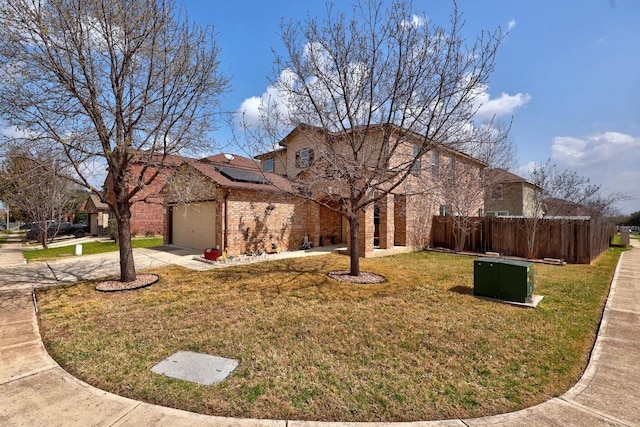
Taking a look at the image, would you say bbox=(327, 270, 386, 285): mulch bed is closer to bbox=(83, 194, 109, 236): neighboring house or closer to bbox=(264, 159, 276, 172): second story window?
bbox=(264, 159, 276, 172): second story window

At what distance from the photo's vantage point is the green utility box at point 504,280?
630 centimetres

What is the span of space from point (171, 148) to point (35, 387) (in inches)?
239

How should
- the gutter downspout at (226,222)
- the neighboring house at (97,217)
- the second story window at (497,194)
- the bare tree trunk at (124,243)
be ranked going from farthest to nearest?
the neighboring house at (97,217), the second story window at (497,194), the gutter downspout at (226,222), the bare tree trunk at (124,243)

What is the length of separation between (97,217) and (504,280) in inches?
1231

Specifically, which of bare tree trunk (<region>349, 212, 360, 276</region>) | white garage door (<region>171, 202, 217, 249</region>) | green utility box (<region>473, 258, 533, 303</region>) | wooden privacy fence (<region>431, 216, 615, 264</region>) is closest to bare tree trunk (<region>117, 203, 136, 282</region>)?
white garage door (<region>171, 202, 217, 249</region>)

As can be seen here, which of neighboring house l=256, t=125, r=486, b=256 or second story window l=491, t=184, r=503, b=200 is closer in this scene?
neighboring house l=256, t=125, r=486, b=256

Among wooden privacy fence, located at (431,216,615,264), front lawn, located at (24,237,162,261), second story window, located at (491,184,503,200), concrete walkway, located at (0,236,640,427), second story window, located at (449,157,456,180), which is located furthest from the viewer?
second story window, located at (491,184,503,200)

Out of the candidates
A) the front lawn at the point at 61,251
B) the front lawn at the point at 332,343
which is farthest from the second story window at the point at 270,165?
the front lawn at the point at 332,343

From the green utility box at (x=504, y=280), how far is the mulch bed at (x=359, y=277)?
8.37 ft

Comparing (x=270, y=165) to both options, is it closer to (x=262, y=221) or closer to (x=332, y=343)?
(x=262, y=221)

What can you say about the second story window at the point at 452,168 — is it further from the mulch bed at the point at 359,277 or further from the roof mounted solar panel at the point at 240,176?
the roof mounted solar panel at the point at 240,176

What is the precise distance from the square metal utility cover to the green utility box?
5859mm

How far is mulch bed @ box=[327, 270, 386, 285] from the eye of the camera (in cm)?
819

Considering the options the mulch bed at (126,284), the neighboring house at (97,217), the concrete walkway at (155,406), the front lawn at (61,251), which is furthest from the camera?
the neighboring house at (97,217)
